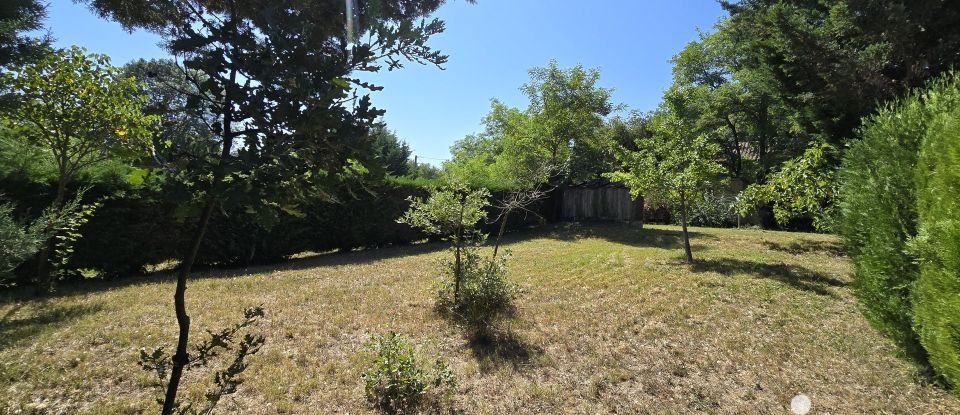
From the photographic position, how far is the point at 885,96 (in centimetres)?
883

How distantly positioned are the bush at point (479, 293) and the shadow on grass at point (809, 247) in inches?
368

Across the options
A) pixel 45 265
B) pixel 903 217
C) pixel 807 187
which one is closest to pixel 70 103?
pixel 45 265

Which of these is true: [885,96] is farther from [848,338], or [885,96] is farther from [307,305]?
[307,305]

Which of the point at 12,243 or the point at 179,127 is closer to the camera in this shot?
the point at 179,127

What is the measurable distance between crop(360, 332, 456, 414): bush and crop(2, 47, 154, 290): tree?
5112 mm

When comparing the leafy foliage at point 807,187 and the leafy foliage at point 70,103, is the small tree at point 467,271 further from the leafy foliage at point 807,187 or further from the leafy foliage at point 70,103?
the leafy foliage at point 807,187

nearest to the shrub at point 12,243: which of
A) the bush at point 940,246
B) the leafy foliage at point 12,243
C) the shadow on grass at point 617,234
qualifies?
the leafy foliage at point 12,243

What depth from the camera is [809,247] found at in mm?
11781

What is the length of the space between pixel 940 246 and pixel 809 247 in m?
11.0

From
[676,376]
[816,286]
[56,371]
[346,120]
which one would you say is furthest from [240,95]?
[816,286]

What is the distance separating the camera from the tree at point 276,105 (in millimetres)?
1523

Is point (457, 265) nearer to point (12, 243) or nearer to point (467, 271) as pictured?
point (467, 271)

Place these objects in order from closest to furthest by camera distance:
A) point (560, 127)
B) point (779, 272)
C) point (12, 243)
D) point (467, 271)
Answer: point (12, 243) < point (467, 271) < point (779, 272) < point (560, 127)

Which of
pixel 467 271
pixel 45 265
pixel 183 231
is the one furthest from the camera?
pixel 183 231
